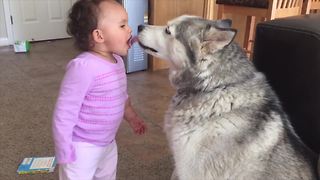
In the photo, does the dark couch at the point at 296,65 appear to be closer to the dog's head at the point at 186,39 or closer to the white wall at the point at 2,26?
the dog's head at the point at 186,39

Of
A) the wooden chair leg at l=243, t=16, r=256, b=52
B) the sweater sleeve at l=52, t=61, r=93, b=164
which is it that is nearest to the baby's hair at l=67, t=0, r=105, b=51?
the sweater sleeve at l=52, t=61, r=93, b=164

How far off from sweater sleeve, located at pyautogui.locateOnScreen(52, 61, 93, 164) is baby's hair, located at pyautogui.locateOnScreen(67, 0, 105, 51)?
0.10m

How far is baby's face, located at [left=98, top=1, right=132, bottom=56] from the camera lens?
1139 millimetres

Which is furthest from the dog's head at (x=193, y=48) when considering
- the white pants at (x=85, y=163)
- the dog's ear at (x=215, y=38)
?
the white pants at (x=85, y=163)

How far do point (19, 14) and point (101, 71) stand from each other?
3.53 m

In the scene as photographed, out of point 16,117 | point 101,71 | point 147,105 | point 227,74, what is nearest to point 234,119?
point 227,74

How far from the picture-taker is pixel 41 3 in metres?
4.33

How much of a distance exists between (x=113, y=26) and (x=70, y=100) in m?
0.29

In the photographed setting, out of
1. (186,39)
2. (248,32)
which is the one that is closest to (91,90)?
(186,39)

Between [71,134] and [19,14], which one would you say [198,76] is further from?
[19,14]

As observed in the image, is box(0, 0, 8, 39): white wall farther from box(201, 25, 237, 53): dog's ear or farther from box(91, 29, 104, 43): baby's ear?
box(201, 25, 237, 53): dog's ear

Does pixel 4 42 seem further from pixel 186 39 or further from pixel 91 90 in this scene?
pixel 186 39

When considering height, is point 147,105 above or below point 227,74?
below

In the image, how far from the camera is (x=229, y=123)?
108 centimetres
